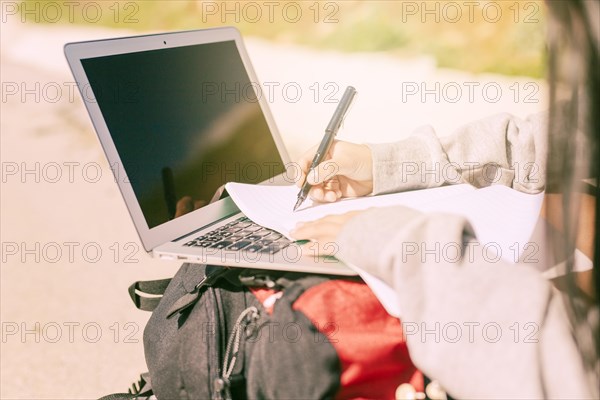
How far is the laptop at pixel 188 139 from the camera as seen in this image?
122cm

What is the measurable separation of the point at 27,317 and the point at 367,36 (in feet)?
11.8

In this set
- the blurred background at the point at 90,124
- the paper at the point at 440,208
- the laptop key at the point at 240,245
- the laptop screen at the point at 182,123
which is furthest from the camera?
the blurred background at the point at 90,124

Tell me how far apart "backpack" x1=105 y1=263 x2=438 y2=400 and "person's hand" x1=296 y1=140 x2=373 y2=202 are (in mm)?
357

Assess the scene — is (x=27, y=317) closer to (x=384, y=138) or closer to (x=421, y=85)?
(x=384, y=138)


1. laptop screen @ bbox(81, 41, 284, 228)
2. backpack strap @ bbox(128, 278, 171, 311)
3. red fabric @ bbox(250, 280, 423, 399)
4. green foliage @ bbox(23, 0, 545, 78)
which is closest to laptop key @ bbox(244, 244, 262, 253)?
red fabric @ bbox(250, 280, 423, 399)

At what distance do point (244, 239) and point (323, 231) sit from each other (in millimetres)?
168

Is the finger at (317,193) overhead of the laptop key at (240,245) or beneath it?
overhead

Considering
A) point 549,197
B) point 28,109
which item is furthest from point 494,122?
point 28,109

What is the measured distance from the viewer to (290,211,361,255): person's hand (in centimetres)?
110

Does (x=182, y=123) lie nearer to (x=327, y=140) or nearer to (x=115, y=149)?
(x=115, y=149)

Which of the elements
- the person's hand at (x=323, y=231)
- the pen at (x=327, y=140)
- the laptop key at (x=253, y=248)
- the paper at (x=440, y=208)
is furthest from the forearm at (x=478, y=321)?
the pen at (x=327, y=140)

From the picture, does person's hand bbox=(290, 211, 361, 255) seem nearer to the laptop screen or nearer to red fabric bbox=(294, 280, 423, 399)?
red fabric bbox=(294, 280, 423, 399)

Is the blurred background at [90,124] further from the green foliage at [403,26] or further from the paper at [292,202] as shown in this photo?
the paper at [292,202]

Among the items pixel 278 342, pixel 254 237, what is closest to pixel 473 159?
pixel 254 237
